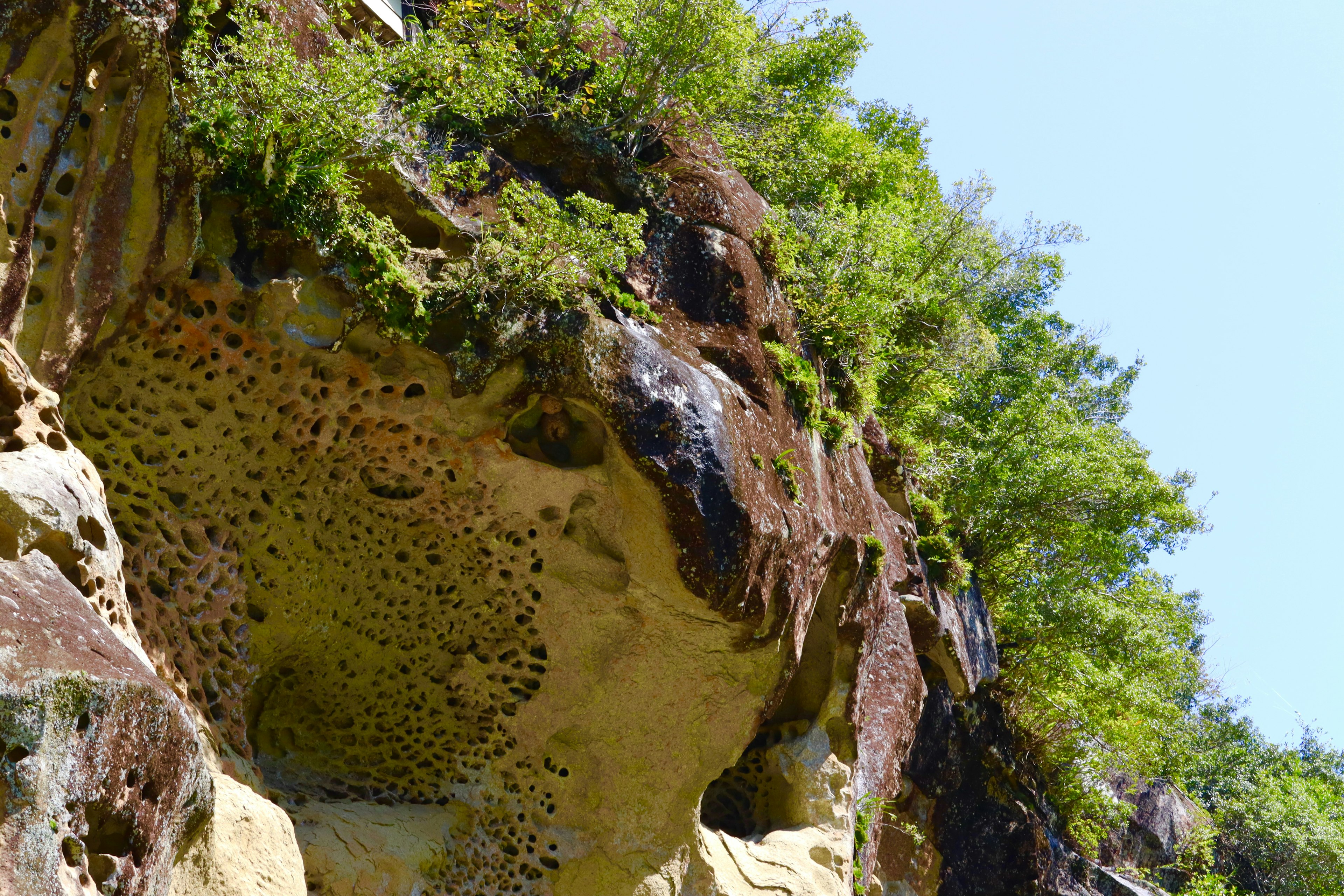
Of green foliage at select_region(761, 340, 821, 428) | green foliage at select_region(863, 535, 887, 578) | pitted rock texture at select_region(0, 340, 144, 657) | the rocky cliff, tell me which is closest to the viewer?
pitted rock texture at select_region(0, 340, 144, 657)

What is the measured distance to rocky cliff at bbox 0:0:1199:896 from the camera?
241 inches

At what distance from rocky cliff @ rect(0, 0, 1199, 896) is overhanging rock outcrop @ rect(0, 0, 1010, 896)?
25mm

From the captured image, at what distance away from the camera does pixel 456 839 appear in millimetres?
8719

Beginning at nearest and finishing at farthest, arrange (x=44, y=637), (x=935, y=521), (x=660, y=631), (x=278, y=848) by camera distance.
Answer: (x=44, y=637), (x=278, y=848), (x=660, y=631), (x=935, y=521)

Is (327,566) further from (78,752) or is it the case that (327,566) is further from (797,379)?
Answer: (797,379)

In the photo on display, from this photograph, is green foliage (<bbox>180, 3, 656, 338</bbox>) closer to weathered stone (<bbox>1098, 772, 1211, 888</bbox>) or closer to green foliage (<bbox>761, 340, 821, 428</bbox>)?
green foliage (<bbox>761, 340, 821, 428</bbox>)

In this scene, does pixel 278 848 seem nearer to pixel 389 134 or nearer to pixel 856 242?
pixel 389 134

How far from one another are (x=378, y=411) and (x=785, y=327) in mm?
3988

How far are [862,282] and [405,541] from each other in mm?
5379

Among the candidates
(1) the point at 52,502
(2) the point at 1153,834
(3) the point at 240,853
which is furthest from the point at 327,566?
(2) the point at 1153,834

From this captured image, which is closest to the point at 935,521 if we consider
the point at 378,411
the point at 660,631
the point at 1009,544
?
the point at 1009,544

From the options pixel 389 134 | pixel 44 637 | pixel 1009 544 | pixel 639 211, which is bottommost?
pixel 44 637

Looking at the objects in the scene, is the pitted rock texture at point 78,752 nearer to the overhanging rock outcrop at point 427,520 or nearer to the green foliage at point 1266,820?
the overhanging rock outcrop at point 427,520

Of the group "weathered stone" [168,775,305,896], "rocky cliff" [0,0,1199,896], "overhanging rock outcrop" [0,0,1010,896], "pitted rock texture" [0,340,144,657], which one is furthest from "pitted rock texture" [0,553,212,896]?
"weathered stone" [168,775,305,896]
